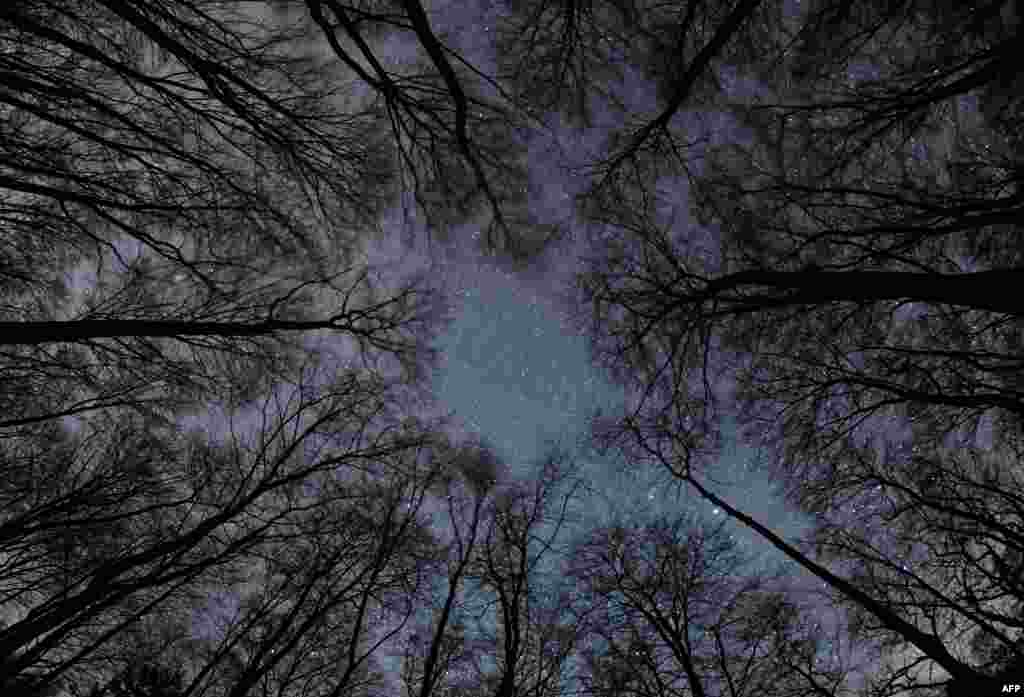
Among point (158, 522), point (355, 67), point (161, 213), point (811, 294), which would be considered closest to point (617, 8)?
point (355, 67)

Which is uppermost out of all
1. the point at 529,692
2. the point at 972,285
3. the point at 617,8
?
the point at 617,8

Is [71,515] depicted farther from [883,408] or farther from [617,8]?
[883,408]

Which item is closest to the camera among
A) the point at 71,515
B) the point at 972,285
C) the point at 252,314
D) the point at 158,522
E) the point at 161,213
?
the point at 972,285

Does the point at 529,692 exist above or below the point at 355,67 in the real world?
below

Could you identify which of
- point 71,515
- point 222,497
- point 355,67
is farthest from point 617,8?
point 71,515

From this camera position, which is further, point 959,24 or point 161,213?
point 161,213

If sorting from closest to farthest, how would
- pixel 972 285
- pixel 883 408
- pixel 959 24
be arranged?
pixel 972 285 → pixel 959 24 → pixel 883 408

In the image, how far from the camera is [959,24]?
3.94 meters

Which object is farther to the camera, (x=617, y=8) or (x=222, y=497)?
(x=222, y=497)

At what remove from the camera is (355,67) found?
395cm

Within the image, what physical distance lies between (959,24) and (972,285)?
127 inches

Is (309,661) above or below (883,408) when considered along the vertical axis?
below

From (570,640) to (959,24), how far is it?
36.5 ft

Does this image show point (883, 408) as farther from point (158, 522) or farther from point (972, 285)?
point (158, 522)
